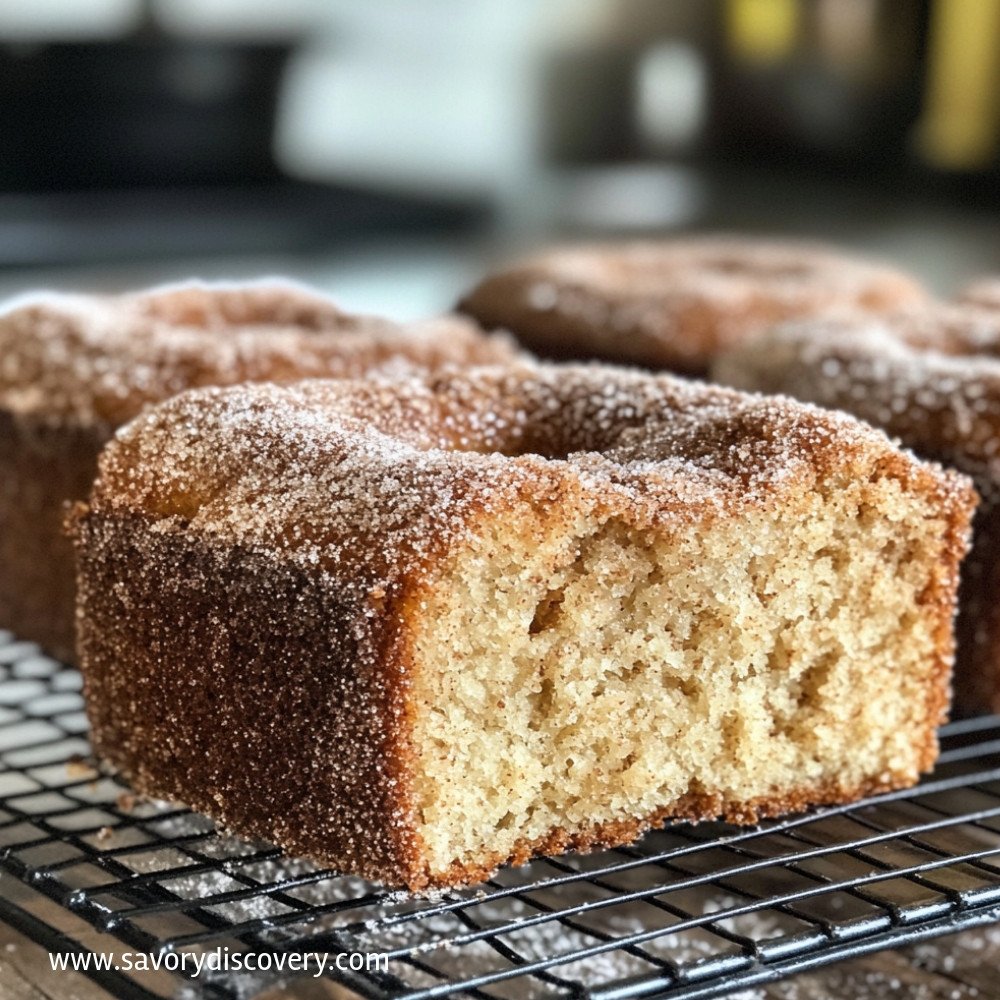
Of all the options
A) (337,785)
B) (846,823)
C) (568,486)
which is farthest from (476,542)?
(846,823)

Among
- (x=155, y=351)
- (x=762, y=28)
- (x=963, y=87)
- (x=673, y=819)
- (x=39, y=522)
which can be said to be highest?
(x=762, y=28)

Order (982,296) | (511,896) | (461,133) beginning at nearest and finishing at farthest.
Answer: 1. (511,896)
2. (982,296)
3. (461,133)

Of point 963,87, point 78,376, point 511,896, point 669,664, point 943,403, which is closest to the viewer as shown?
point 511,896

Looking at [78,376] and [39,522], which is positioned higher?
[78,376]

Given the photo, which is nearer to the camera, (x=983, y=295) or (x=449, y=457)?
(x=449, y=457)

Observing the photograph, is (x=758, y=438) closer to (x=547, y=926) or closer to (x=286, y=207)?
(x=547, y=926)

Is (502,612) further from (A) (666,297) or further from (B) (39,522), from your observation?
(A) (666,297)

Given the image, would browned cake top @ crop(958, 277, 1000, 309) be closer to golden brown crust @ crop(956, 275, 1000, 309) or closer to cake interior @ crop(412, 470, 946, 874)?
golden brown crust @ crop(956, 275, 1000, 309)

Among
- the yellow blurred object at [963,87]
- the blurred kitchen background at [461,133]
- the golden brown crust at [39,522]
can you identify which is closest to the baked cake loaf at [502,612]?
the golden brown crust at [39,522]

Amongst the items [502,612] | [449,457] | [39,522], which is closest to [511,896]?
[502,612]
